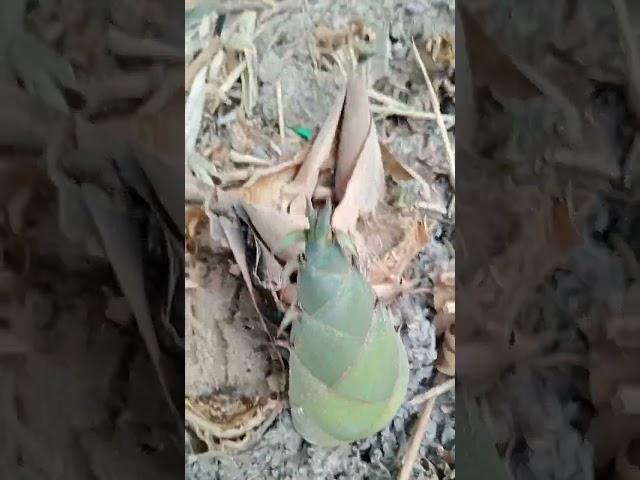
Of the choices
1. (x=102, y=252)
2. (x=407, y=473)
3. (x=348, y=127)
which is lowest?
(x=407, y=473)

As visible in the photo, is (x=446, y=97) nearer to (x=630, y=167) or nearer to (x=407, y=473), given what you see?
(x=630, y=167)

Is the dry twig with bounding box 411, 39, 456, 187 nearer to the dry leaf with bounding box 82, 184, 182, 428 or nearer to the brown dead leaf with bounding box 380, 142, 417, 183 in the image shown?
the brown dead leaf with bounding box 380, 142, 417, 183

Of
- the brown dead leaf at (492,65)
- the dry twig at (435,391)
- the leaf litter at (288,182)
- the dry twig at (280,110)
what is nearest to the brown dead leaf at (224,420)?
the leaf litter at (288,182)

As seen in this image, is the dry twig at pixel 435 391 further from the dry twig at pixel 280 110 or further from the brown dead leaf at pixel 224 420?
the dry twig at pixel 280 110

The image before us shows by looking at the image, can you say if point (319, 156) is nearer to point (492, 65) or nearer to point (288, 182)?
point (288, 182)

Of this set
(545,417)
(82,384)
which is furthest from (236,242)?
(545,417)

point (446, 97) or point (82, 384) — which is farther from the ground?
point (446, 97)

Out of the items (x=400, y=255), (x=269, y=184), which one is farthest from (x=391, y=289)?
(x=269, y=184)
